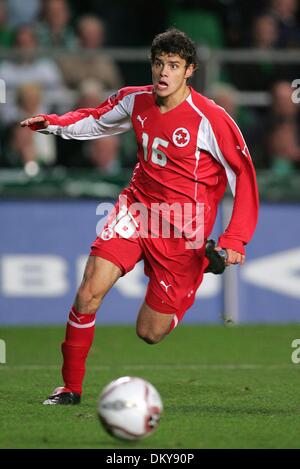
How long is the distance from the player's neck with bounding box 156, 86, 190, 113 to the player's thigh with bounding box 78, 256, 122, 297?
1.14 meters

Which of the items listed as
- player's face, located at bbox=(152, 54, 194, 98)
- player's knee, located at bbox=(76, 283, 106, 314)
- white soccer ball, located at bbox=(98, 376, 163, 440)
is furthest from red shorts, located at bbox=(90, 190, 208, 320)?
white soccer ball, located at bbox=(98, 376, 163, 440)

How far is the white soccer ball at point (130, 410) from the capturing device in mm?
6426

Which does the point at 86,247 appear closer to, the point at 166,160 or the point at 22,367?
the point at 22,367

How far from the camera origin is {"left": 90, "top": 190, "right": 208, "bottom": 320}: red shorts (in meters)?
8.32

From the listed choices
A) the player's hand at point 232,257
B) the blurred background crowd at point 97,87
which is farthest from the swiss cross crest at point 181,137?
the blurred background crowd at point 97,87

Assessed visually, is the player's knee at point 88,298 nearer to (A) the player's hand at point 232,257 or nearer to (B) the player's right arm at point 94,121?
(A) the player's hand at point 232,257

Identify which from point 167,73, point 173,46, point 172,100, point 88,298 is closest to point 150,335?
point 88,298

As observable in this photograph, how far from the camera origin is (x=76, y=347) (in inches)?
318

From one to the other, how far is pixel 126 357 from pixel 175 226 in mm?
3144

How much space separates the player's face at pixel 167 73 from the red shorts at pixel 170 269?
3.35 feet

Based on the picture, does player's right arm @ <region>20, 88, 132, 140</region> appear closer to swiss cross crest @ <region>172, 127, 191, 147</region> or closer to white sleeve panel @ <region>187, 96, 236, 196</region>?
swiss cross crest @ <region>172, 127, 191, 147</region>

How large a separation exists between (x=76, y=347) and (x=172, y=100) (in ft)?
5.93

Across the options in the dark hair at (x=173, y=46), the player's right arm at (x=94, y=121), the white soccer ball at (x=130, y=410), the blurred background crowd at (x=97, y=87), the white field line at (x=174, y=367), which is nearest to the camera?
the white soccer ball at (x=130, y=410)
